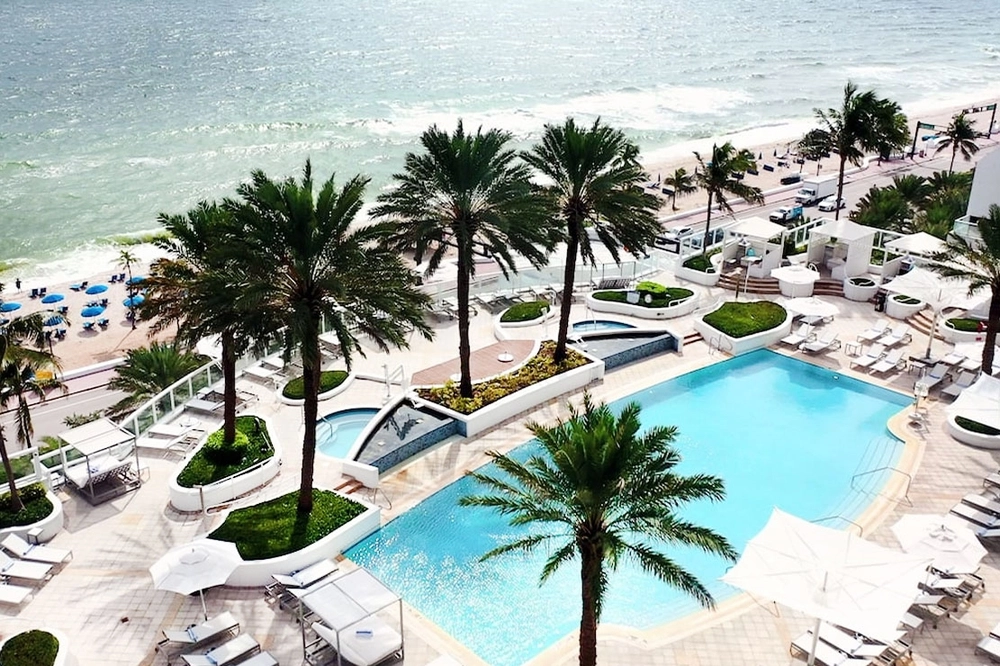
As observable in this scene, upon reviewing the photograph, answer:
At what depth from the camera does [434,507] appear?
23.2 meters

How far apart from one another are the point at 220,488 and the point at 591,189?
14.4 m

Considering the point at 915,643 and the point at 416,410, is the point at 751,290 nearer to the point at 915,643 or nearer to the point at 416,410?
the point at 416,410

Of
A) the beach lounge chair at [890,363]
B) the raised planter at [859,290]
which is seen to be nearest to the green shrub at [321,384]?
the beach lounge chair at [890,363]

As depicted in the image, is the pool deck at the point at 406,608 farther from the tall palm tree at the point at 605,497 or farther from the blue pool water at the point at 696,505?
the tall palm tree at the point at 605,497

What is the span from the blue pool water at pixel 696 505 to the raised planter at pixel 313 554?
360 mm

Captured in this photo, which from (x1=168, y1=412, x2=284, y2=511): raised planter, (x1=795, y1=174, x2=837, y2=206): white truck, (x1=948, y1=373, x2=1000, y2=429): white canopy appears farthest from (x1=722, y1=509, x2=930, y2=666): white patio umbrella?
(x1=795, y1=174, x2=837, y2=206): white truck

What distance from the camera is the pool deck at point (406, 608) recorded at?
17.9 metres

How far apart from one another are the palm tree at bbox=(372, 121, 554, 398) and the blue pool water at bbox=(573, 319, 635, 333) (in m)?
8.48

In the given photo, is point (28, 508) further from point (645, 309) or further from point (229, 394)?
point (645, 309)

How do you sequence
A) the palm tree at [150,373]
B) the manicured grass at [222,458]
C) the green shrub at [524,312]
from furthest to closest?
the green shrub at [524,312] → the palm tree at [150,373] → the manicured grass at [222,458]

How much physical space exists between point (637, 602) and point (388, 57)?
137507 millimetres

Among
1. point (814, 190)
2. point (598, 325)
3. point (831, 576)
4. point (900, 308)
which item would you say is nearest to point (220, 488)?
point (831, 576)

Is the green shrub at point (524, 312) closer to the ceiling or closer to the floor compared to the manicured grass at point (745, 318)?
closer to the floor

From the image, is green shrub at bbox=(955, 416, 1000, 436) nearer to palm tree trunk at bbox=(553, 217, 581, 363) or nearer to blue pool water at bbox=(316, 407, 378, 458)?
palm tree trunk at bbox=(553, 217, 581, 363)
